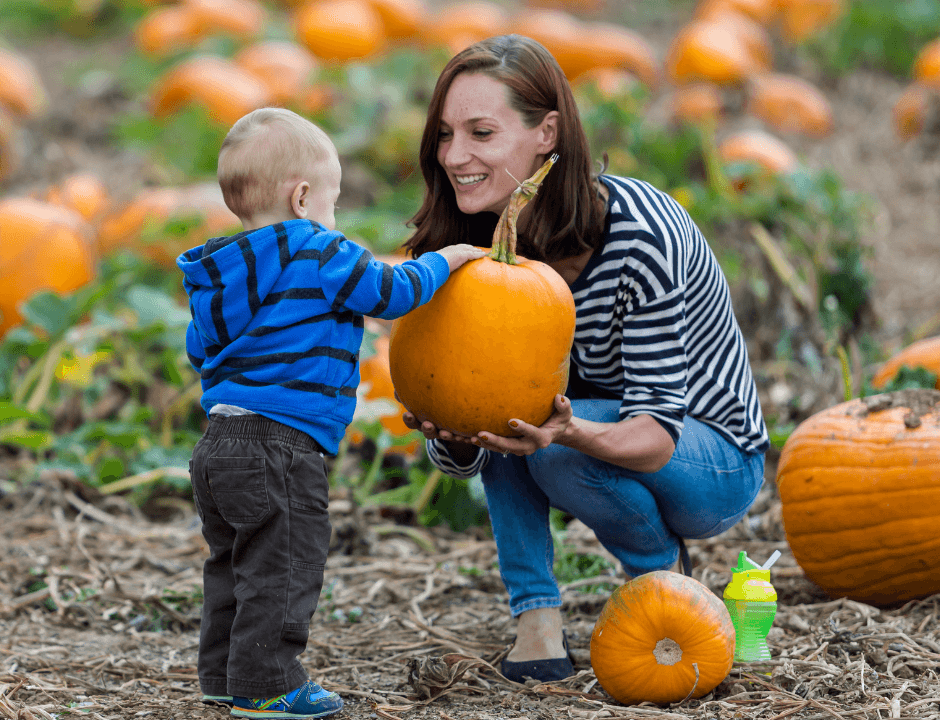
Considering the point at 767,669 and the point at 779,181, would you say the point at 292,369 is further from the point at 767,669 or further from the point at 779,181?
the point at 779,181

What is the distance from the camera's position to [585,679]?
91.1 inches

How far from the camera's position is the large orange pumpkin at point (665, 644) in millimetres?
2100

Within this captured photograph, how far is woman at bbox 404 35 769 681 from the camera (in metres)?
2.28

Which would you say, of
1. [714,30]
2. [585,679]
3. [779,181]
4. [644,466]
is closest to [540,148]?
[644,466]

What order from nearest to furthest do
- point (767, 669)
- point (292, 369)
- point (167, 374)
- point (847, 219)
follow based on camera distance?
point (292, 369)
point (767, 669)
point (167, 374)
point (847, 219)

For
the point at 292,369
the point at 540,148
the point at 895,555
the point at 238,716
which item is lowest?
the point at 238,716

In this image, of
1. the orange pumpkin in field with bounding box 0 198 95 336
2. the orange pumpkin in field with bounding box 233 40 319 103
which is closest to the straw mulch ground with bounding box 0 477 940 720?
the orange pumpkin in field with bounding box 0 198 95 336

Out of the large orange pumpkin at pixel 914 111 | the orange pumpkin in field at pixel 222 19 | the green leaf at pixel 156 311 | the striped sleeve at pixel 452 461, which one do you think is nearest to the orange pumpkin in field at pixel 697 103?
the large orange pumpkin at pixel 914 111

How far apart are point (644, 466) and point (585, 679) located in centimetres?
50

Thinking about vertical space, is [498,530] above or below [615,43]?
below

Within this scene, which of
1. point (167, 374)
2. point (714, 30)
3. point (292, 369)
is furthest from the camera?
point (714, 30)

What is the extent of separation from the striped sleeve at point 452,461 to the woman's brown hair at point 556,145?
497mm

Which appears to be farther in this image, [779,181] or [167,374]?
[779,181]

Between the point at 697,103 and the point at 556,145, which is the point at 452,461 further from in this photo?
the point at 697,103
